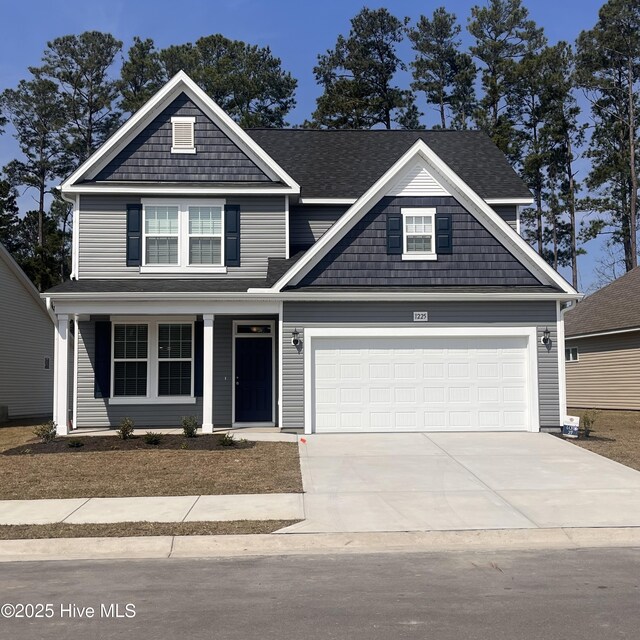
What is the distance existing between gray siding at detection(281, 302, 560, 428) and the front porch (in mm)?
1459

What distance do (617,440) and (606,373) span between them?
1149 centimetres

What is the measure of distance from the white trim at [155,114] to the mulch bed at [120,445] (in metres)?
6.10

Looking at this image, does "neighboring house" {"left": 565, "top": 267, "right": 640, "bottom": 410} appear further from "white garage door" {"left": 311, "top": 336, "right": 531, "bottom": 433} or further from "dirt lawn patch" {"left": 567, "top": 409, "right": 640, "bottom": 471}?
"white garage door" {"left": 311, "top": 336, "right": 531, "bottom": 433}

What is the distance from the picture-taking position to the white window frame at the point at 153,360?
1853 cm

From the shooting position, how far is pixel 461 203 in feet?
57.2

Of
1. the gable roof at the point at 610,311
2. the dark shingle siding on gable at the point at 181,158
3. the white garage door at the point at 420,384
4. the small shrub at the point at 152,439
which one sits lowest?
the small shrub at the point at 152,439

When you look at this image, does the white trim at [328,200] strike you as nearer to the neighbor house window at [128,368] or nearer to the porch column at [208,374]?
the porch column at [208,374]

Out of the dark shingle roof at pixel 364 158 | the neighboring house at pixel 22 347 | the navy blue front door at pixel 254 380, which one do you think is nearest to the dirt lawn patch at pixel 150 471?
the navy blue front door at pixel 254 380

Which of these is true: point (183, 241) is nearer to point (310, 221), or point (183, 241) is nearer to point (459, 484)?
point (310, 221)

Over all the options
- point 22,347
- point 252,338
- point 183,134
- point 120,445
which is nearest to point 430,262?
point 252,338

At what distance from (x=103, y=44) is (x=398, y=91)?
691 inches

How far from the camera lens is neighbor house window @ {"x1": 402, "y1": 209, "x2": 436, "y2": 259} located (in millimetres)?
17391

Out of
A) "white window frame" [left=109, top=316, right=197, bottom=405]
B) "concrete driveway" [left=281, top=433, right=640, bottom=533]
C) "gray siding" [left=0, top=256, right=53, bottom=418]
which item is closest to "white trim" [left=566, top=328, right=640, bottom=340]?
"concrete driveway" [left=281, top=433, right=640, bottom=533]

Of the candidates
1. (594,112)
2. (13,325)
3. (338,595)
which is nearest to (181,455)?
(338,595)
